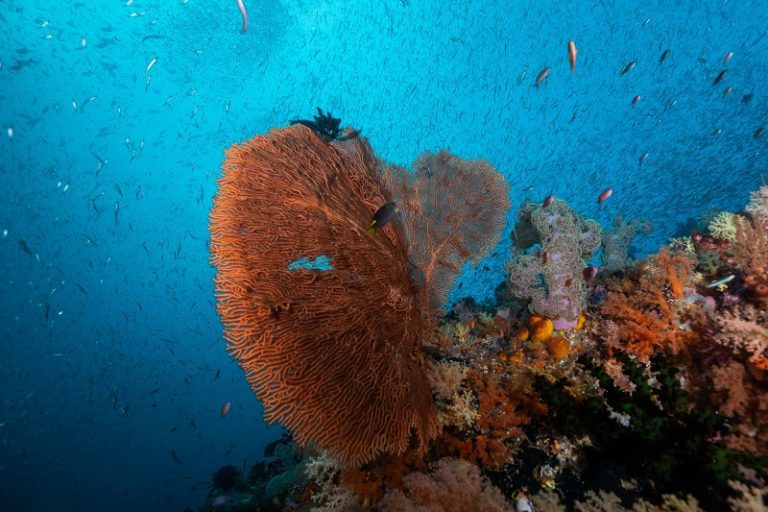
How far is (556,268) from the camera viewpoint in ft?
19.1

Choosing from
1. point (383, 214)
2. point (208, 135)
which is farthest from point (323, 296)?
point (208, 135)

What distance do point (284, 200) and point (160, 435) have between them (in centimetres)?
7322

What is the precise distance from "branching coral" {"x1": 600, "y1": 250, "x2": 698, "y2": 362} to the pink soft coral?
2.72 m

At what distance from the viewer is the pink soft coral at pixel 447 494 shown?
3387 millimetres

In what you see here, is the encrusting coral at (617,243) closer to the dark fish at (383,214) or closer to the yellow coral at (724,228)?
the yellow coral at (724,228)

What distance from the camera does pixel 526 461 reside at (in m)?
3.95

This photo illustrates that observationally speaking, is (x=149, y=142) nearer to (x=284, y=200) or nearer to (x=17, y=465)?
(x=17, y=465)

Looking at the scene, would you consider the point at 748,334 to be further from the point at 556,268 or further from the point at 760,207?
the point at 760,207

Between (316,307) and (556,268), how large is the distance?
399 cm

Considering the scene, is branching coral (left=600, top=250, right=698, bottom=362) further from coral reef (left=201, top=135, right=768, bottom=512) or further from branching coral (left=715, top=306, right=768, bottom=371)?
branching coral (left=715, top=306, right=768, bottom=371)

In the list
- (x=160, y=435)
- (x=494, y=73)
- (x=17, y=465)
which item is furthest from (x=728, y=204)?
(x=17, y=465)

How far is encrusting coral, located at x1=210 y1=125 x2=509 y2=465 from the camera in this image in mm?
3564

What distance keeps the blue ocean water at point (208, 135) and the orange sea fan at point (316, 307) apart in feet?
118

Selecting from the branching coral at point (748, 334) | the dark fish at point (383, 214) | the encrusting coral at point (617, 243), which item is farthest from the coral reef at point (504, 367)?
the encrusting coral at point (617, 243)
